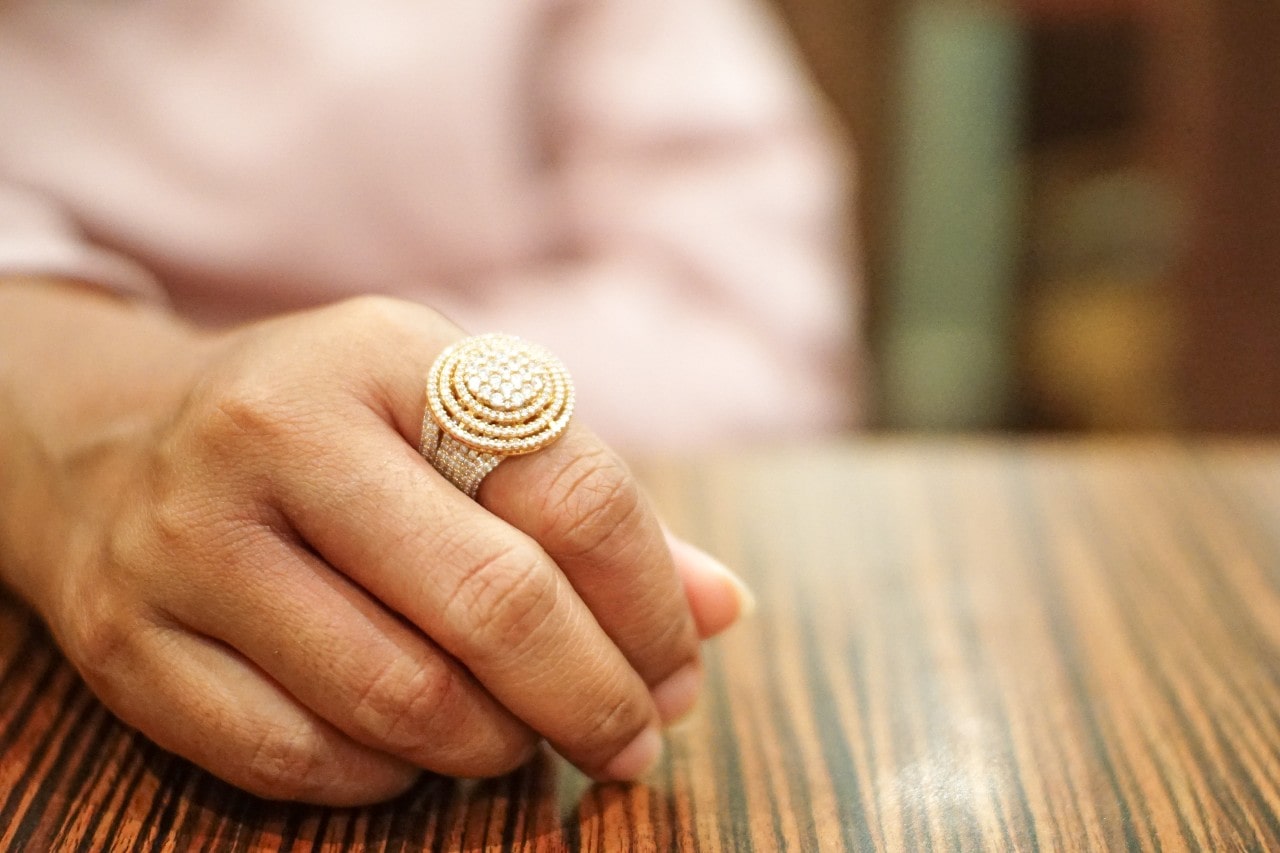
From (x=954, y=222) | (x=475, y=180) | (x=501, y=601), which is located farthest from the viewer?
(x=954, y=222)

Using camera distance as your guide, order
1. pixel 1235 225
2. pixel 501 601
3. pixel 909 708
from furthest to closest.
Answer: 1. pixel 1235 225
2. pixel 909 708
3. pixel 501 601

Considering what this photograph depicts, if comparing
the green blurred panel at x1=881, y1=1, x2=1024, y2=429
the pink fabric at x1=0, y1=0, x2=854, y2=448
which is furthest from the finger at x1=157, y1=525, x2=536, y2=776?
the green blurred panel at x1=881, y1=1, x2=1024, y2=429

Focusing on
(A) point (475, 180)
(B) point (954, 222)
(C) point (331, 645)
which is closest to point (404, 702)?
(C) point (331, 645)

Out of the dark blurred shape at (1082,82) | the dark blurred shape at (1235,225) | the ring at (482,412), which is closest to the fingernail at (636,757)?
the ring at (482,412)

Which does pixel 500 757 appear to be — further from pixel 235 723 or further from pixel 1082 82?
pixel 1082 82

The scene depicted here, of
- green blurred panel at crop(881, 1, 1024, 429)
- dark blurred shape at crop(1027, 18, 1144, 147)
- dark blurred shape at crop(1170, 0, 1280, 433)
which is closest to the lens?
dark blurred shape at crop(1170, 0, 1280, 433)

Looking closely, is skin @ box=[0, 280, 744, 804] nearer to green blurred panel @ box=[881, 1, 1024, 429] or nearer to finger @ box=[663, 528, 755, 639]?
finger @ box=[663, 528, 755, 639]

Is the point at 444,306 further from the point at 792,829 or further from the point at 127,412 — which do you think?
the point at 792,829
